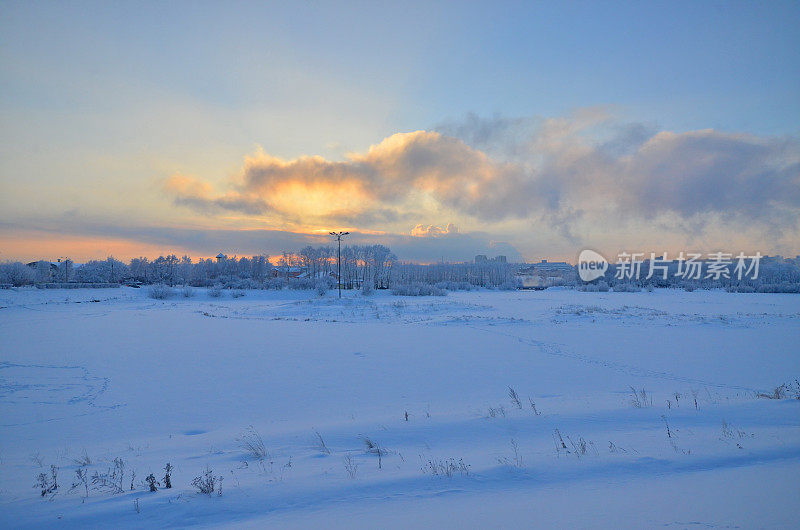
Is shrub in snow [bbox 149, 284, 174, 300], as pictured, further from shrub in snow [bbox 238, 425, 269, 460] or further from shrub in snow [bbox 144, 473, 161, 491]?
shrub in snow [bbox 144, 473, 161, 491]

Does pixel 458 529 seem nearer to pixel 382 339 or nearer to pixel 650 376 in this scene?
pixel 650 376

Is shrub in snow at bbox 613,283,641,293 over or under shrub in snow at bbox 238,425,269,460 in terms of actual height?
over

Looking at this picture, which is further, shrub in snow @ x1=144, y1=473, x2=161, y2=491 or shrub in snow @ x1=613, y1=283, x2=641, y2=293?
shrub in snow @ x1=613, y1=283, x2=641, y2=293

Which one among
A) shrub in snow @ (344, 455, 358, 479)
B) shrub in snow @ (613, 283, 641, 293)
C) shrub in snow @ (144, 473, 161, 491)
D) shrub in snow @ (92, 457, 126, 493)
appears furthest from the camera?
shrub in snow @ (613, 283, 641, 293)

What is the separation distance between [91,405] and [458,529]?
388 inches

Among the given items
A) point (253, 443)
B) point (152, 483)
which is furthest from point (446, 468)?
point (253, 443)

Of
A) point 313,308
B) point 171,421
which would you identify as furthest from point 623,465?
point 313,308

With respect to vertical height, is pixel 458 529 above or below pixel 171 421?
above

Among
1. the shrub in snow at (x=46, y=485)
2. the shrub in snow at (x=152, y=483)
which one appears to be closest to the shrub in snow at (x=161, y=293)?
the shrub in snow at (x=46, y=485)

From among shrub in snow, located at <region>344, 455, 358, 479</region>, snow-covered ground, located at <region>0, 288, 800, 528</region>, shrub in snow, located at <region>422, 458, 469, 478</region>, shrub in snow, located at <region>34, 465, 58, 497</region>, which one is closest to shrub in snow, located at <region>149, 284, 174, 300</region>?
snow-covered ground, located at <region>0, 288, 800, 528</region>

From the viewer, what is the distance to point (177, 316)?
28.4 metres

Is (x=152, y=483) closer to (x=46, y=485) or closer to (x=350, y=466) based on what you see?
(x=46, y=485)

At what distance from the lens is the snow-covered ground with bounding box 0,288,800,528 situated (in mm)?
3625

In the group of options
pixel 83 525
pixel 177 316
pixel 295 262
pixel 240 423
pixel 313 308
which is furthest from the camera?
pixel 295 262
